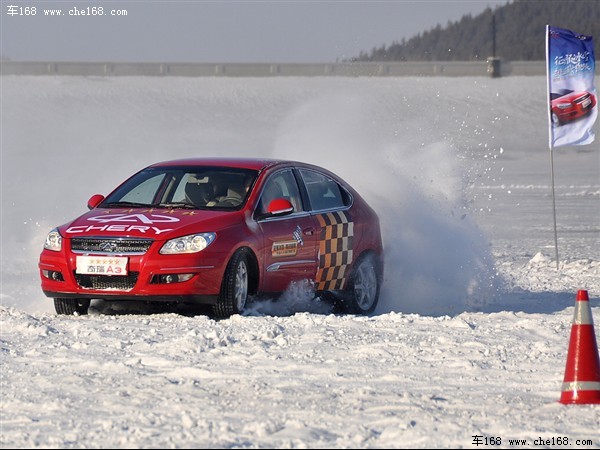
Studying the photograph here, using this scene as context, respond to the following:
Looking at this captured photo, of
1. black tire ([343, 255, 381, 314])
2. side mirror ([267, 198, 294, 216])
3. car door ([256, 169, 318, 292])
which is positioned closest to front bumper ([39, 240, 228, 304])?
car door ([256, 169, 318, 292])

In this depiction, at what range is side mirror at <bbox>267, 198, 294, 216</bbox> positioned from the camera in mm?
10318

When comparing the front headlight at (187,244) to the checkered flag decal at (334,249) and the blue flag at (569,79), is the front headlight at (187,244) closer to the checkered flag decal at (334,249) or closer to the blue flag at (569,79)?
the checkered flag decal at (334,249)

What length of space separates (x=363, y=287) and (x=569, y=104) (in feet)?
18.9

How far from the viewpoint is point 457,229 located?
A: 13.6m

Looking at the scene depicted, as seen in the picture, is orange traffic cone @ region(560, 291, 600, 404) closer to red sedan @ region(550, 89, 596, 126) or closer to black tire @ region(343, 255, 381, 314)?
black tire @ region(343, 255, 381, 314)

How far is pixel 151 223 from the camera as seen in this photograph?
9.80 meters

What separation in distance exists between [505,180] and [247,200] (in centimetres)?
2045

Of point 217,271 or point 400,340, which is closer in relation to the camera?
point 400,340

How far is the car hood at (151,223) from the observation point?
966cm

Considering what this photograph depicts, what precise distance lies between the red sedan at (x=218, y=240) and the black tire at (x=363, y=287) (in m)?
0.01

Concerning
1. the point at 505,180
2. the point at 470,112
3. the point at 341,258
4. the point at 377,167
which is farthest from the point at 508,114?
the point at 341,258

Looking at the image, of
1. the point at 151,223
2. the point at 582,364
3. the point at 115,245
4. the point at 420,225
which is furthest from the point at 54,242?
the point at 582,364

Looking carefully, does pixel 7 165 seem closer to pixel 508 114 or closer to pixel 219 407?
pixel 508 114

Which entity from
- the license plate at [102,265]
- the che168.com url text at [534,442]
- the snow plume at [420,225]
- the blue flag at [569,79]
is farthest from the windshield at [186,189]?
the blue flag at [569,79]
